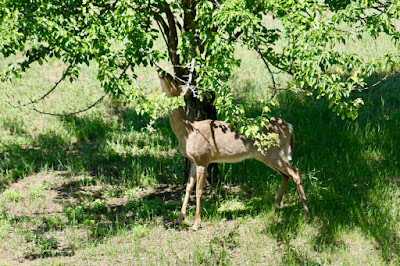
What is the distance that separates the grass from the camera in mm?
6434

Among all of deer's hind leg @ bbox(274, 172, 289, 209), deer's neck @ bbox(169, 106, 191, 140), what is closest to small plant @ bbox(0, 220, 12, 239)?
deer's neck @ bbox(169, 106, 191, 140)

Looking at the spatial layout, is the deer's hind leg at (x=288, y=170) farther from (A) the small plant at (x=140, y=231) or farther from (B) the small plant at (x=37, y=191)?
(B) the small plant at (x=37, y=191)

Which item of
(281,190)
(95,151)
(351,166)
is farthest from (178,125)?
(95,151)

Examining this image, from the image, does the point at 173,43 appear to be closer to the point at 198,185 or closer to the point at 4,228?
the point at 198,185

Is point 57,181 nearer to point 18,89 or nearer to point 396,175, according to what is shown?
point 18,89

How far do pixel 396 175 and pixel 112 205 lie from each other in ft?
15.4

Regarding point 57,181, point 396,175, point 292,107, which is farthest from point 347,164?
point 57,181

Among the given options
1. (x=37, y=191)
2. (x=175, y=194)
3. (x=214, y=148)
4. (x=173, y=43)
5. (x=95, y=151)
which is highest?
(x=173, y=43)

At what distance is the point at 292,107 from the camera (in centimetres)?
1100

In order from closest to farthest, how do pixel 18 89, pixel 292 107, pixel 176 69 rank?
1. pixel 176 69
2. pixel 292 107
3. pixel 18 89

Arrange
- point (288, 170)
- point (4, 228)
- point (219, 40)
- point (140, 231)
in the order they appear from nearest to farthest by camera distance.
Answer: point (219, 40) < point (140, 231) < point (4, 228) < point (288, 170)

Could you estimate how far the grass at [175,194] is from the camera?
6.43m

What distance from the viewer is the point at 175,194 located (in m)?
8.14

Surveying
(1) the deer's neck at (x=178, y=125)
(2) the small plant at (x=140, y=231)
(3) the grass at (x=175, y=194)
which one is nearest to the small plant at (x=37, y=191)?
(3) the grass at (x=175, y=194)
